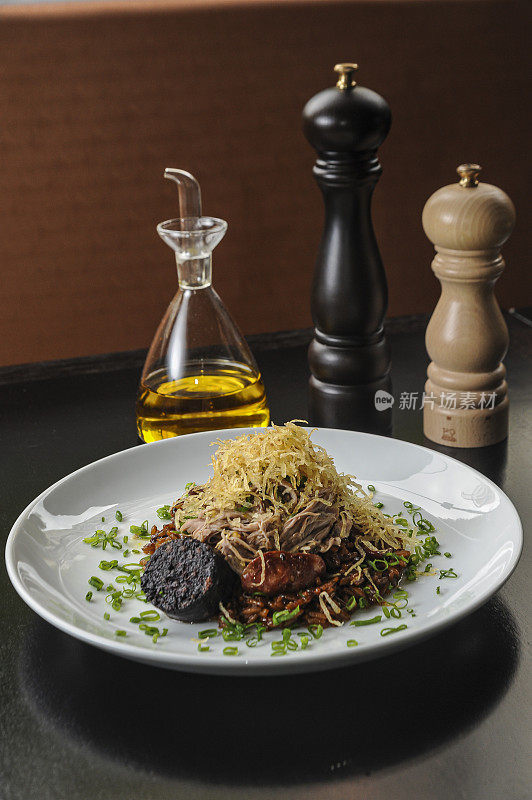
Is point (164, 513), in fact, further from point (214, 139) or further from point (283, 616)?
point (214, 139)

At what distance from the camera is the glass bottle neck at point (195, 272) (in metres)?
1.02

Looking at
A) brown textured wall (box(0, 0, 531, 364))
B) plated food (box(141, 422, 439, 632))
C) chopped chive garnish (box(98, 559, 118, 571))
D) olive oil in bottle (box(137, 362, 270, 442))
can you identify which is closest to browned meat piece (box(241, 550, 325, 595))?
plated food (box(141, 422, 439, 632))

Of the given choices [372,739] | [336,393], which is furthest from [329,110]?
[372,739]

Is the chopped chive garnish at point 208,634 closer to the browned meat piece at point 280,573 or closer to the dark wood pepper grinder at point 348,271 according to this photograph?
the browned meat piece at point 280,573

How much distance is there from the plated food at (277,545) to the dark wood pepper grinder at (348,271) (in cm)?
26

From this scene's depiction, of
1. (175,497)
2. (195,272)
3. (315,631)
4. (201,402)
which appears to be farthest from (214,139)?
(315,631)

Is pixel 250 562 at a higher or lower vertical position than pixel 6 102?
lower

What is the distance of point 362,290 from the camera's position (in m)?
1.06

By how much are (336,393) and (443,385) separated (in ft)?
0.40

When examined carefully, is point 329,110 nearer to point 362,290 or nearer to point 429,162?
point 362,290

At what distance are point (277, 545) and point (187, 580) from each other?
0.08 m

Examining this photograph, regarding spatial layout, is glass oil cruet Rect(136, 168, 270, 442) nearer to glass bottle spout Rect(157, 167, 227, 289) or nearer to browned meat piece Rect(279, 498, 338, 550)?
glass bottle spout Rect(157, 167, 227, 289)

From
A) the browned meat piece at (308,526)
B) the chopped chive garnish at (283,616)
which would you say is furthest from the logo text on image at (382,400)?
the chopped chive garnish at (283,616)

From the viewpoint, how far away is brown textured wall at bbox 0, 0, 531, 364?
130 centimetres
